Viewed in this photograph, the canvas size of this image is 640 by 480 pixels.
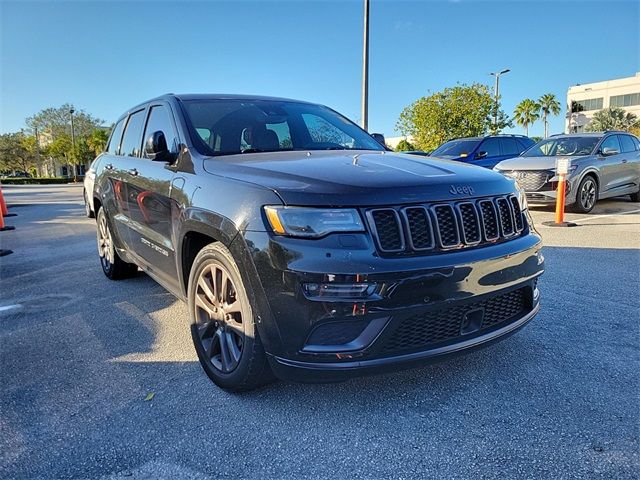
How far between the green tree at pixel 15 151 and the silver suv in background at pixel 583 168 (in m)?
68.1

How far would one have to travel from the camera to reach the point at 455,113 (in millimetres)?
28422

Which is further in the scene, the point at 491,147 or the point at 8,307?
the point at 491,147

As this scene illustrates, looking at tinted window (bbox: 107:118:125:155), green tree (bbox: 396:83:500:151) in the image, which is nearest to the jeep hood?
tinted window (bbox: 107:118:125:155)

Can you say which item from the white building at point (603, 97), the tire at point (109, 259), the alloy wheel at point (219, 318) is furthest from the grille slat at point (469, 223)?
the white building at point (603, 97)

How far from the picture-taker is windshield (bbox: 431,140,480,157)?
12055 mm

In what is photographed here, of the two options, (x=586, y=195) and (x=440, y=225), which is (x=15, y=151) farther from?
(x=440, y=225)

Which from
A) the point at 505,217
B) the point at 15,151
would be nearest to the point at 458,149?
the point at 505,217

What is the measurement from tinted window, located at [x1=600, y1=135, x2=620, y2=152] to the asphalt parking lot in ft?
23.5

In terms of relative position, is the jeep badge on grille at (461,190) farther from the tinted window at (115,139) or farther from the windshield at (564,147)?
the windshield at (564,147)

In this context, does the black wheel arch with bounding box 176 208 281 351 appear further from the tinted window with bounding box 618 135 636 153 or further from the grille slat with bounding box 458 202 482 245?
the tinted window with bounding box 618 135 636 153

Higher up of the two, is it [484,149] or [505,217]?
[484,149]

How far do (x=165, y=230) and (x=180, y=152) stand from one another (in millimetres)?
554

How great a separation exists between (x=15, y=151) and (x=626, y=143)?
70.7m

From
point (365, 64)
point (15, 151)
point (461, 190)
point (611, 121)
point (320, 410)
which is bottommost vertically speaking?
point (320, 410)
